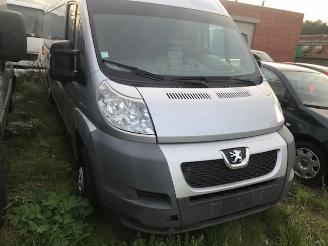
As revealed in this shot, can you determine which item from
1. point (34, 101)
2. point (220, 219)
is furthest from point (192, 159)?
point (34, 101)

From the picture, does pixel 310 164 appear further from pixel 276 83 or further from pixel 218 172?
pixel 218 172

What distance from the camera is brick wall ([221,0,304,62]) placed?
1057 inches

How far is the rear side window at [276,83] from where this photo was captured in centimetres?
558

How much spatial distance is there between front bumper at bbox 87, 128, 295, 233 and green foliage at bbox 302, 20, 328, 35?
7110 cm

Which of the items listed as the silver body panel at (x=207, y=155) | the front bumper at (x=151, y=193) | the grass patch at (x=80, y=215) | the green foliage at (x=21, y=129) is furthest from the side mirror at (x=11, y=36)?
the green foliage at (x=21, y=129)

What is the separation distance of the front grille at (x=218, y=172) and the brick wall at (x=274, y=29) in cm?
2428

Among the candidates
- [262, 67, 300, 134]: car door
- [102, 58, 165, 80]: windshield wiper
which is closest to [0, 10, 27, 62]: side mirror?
[102, 58, 165, 80]: windshield wiper

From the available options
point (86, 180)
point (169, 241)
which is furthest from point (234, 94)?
point (86, 180)

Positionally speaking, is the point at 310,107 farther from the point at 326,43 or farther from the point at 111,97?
the point at 326,43

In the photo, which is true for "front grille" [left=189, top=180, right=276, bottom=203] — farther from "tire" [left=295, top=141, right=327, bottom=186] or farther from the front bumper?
"tire" [left=295, top=141, right=327, bottom=186]

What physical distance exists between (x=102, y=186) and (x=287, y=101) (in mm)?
3321

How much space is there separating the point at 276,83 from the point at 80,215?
361cm

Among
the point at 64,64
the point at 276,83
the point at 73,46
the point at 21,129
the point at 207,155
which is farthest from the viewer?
the point at 276,83

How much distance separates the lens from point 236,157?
10.2 ft
